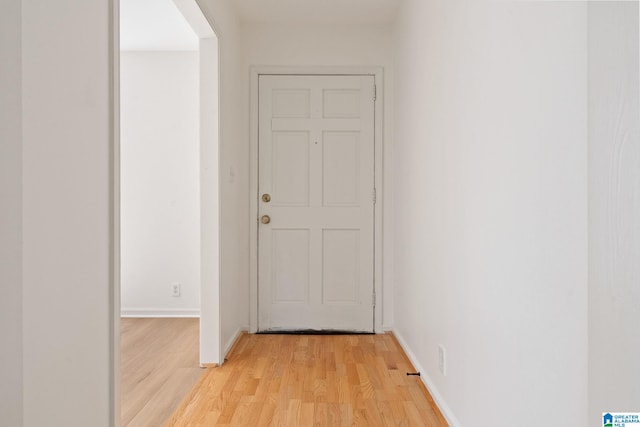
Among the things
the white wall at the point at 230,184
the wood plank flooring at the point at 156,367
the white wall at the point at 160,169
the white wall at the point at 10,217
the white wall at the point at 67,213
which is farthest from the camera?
the white wall at the point at 160,169

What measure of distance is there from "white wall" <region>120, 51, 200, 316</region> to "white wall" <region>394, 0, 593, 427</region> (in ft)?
7.87

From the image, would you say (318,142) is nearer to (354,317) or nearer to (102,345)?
(354,317)

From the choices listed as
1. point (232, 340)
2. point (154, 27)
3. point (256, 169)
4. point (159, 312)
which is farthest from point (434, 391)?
point (154, 27)

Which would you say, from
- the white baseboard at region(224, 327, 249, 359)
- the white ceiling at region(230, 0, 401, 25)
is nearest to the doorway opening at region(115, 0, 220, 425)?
the white baseboard at region(224, 327, 249, 359)

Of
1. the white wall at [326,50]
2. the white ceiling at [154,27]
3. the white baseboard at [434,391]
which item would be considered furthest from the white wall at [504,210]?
the white ceiling at [154,27]

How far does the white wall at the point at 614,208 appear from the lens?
2.35 ft

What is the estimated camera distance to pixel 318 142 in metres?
3.87

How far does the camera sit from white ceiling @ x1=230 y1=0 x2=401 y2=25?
3420mm

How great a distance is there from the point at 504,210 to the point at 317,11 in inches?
104

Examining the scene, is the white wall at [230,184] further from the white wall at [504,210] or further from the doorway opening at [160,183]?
the white wall at [504,210]

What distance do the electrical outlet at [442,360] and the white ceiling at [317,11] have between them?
249 centimetres

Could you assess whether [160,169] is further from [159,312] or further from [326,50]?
[326,50]

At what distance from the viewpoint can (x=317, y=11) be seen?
356cm

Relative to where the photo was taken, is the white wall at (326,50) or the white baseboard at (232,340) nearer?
the white baseboard at (232,340)
